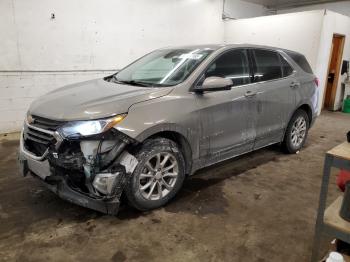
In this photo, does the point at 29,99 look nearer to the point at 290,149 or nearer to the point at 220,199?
the point at 220,199

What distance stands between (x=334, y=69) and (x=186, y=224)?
282 inches

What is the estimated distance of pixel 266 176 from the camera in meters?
3.48

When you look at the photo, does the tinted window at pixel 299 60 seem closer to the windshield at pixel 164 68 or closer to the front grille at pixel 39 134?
the windshield at pixel 164 68

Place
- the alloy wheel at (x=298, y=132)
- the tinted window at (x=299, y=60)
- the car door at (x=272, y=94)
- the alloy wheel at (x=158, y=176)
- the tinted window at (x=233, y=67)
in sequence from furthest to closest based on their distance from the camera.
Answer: the alloy wheel at (x=298, y=132) < the tinted window at (x=299, y=60) < the car door at (x=272, y=94) < the tinted window at (x=233, y=67) < the alloy wheel at (x=158, y=176)

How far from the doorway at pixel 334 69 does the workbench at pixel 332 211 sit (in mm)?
6871

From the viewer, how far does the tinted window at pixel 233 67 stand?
3.02 metres

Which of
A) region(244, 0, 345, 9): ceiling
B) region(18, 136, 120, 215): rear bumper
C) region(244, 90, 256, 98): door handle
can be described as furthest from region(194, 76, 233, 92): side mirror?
region(244, 0, 345, 9): ceiling

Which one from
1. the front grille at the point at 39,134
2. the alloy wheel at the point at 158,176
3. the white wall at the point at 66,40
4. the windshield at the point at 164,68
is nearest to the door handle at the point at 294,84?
the windshield at the point at 164,68

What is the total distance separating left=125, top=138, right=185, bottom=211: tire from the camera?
2432 millimetres

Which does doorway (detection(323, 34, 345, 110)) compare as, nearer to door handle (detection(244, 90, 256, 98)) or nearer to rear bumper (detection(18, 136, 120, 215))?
door handle (detection(244, 90, 256, 98))

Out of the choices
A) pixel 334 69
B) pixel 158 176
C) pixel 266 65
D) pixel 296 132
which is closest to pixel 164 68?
pixel 158 176

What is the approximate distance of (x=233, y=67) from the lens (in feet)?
10.5

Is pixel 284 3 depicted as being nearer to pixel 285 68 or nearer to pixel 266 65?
pixel 285 68

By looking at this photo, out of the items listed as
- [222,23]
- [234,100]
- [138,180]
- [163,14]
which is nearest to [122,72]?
[234,100]
